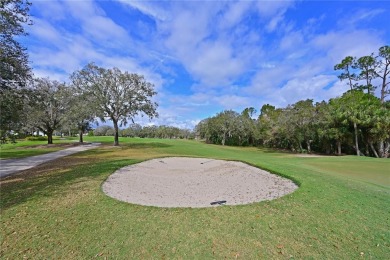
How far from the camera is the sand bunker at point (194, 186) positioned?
738cm

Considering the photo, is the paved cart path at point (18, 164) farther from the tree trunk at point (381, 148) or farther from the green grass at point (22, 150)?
the tree trunk at point (381, 148)

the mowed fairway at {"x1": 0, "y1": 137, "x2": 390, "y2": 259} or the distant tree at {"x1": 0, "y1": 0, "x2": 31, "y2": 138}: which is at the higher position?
the distant tree at {"x1": 0, "y1": 0, "x2": 31, "y2": 138}

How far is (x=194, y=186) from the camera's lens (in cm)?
960

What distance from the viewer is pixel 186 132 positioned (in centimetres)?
11094

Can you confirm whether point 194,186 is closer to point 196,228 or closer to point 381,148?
point 196,228

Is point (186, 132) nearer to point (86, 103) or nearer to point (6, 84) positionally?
point (86, 103)

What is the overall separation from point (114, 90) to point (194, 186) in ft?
76.0

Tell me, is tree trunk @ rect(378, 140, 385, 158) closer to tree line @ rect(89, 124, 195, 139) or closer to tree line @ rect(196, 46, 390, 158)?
tree line @ rect(196, 46, 390, 158)

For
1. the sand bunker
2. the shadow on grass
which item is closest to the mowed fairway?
the shadow on grass

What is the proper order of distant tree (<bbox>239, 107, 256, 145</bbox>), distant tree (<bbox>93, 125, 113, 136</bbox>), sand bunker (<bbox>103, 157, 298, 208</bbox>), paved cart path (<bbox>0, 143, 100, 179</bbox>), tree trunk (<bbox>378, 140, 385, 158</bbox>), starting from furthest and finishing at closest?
distant tree (<bbox>93, 125, 113, 136</bbox>), distant tree (<bbox>239, 107, 256, 145</bbox>), tree trunk (<bbox>378, 140, 385, 158</bbox>), paved cart path (<bbox>0, 143, 100, 179</bbox>), sand bunker (<bbox>103, 157, 298, 208</bbox>)

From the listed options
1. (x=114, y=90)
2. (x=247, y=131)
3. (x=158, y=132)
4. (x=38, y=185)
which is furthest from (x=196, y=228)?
(x=158, y=132)

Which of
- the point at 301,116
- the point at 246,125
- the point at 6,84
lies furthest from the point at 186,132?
the point at 6,84

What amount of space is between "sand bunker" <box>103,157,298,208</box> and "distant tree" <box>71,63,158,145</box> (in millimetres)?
17813

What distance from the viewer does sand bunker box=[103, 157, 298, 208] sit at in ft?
24.2
